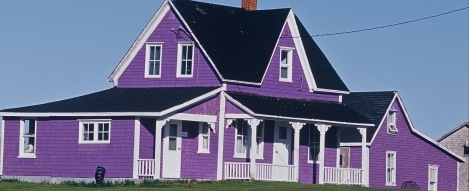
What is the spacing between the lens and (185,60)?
169 ft

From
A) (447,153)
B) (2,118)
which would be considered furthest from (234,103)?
(447,153)

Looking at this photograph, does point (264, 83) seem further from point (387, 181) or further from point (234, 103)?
point (387, 181)

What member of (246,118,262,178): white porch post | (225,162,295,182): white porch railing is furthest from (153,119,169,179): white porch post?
(246,118,262,178): white porch post

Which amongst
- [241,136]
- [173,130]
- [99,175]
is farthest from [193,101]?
[99,175]

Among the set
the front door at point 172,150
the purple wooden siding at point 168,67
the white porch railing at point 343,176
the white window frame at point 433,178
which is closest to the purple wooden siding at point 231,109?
the purple wooden siding at point 168,67

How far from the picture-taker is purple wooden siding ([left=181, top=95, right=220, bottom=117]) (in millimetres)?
48703

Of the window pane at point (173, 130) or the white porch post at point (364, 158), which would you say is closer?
the window pane at point (173, 130)

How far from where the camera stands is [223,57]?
167 feet

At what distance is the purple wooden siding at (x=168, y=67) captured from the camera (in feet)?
167

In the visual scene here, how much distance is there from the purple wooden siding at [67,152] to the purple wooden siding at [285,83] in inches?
237

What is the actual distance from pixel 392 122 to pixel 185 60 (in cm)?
1355

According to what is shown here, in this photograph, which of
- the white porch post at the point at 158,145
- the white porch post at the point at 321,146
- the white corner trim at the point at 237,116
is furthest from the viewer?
the white porch post at the point at 321,146

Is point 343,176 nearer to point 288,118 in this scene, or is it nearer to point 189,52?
point 288,118

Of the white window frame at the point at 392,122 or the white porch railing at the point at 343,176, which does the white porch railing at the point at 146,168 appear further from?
the white window frame at the point at 392,122
